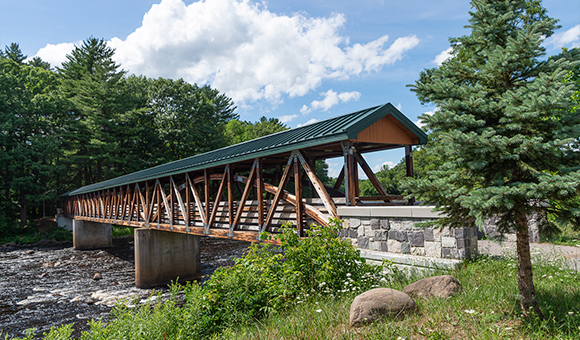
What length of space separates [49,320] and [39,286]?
20.3 feet

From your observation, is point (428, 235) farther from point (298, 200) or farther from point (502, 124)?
point (298, 200)

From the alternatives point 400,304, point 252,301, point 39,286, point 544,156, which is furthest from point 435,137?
point 39,286

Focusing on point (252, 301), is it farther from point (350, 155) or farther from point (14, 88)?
point (14, 88)

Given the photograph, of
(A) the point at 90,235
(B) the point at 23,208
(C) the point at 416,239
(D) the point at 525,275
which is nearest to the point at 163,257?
(C) the point at 416,239

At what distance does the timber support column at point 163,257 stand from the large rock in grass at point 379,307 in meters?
14.6

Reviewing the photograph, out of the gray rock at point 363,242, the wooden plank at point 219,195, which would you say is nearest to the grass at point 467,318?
the gray rock at point 363,242

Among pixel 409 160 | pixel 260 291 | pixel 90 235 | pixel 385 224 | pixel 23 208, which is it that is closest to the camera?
pixel 260 291

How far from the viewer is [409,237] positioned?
678cm

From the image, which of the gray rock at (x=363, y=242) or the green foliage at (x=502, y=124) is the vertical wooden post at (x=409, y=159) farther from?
the green foliage at (x=502, y=124)

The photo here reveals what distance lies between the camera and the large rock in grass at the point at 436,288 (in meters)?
4.84

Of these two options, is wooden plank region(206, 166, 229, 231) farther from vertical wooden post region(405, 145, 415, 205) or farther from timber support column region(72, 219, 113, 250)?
timber support column region(72, 219, 113, 250)

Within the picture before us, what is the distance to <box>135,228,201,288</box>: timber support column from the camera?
17062 millimetres

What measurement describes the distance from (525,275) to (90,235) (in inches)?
1339

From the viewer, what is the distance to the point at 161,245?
59.3 feet
